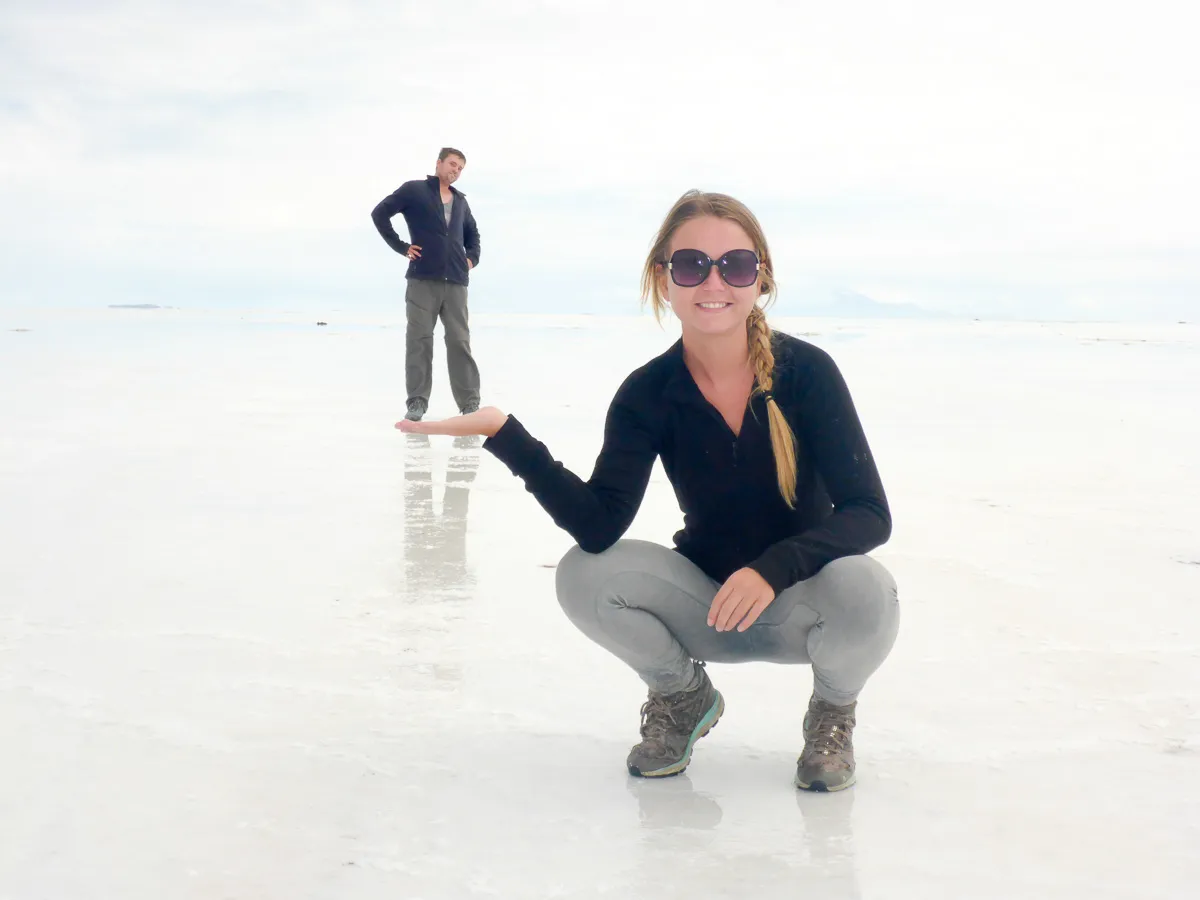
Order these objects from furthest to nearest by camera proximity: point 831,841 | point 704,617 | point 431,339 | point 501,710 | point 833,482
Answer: point 431,339 < point 501,710 < point 704,617 < point 833,482 < point 831,841

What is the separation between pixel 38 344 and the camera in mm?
16812

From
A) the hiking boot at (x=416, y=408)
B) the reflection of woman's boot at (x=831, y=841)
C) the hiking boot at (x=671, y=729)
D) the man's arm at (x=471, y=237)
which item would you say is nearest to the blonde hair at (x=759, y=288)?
the hiking boot at (x=671, y=729)

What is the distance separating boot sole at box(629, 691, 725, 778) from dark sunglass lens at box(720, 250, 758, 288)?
79 centimetres

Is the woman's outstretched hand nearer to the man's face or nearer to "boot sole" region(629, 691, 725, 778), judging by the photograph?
"boot sole" region(629, 691, 725, 778)

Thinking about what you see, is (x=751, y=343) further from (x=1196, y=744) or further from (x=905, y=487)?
(x=905, y=487)

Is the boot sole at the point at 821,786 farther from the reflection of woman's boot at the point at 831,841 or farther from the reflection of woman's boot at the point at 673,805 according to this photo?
the reflection of woman's boot at the point at 673,805

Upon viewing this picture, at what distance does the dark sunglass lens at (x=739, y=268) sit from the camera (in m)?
2.12

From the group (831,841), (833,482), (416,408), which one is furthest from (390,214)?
(831,841)

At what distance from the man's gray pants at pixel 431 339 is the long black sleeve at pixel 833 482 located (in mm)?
5556

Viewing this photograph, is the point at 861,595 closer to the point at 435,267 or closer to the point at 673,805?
the point at 673,805

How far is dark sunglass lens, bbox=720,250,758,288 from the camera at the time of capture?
2125mm

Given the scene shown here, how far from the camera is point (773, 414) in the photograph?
2.09 meters

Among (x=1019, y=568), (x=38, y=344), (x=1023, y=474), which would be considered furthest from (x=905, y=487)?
(x=38, y=344)

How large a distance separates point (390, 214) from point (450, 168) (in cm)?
53
